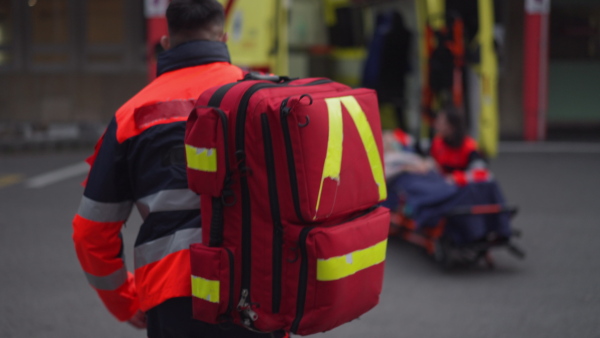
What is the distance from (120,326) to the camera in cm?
503

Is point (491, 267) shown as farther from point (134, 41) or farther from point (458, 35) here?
point (134, 41)

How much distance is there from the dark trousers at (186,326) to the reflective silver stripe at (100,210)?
0.30m

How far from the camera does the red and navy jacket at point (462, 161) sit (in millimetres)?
6238

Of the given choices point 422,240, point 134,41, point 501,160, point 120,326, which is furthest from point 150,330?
point 134,41

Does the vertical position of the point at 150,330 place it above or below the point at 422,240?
above

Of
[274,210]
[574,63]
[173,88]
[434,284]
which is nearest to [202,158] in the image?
[274,210]

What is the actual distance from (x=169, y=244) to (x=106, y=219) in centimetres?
22

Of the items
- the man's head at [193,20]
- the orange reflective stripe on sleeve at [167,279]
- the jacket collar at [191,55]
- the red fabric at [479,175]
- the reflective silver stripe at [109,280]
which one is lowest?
the red fabric at [479,175]

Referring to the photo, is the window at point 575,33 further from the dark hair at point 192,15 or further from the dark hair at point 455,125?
the dark hair at point 192,15

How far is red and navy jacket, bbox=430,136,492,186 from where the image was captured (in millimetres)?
6238

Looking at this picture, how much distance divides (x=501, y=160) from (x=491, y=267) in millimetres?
5688

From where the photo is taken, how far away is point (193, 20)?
7.95ft

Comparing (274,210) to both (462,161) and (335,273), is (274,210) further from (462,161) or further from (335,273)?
(462,161)

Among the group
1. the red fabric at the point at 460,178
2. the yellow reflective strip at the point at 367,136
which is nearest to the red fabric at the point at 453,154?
the red fabric at the point at 460,178
